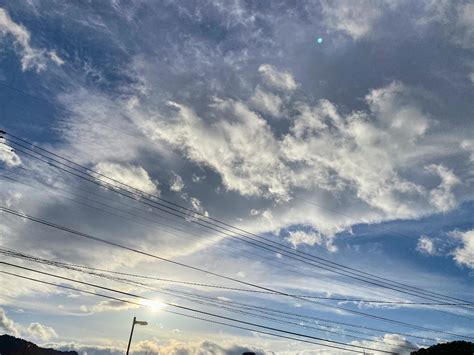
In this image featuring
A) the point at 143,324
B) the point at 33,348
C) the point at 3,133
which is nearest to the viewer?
the point at 3,133

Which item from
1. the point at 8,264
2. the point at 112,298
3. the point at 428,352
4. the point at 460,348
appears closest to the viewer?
the point at 8,264

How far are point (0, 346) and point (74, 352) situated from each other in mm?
45461

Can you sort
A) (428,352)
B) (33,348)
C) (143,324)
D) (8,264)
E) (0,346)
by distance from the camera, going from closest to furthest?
(8,264) → (143,324) → (428,352) → (33,348) → (0,346)

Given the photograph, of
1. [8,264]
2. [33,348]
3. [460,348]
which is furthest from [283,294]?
[33,348]

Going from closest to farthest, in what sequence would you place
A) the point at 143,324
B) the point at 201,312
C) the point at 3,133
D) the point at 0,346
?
the point at 3,133, the point at 201,312, the point at 143,324, the point at 0,346

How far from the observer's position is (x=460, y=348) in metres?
45.3

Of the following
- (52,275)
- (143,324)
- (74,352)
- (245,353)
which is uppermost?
(52,275)

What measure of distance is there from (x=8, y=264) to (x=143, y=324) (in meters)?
14.5

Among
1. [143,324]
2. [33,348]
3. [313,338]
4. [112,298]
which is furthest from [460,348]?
[33,348]

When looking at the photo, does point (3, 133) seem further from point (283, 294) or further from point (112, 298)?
point (283, 294)

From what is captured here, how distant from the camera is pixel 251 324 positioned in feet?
66.4

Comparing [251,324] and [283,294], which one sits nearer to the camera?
[251,324]

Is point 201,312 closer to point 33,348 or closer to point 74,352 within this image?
point 33,348

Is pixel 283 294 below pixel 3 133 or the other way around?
below
